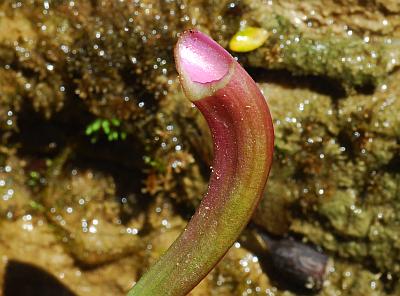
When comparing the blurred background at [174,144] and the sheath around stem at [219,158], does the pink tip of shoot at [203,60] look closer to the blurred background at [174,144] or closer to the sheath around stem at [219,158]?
the sheath around stem at [219,158]

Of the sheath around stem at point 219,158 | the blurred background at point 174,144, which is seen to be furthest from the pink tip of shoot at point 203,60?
the blurred background at point 174,144

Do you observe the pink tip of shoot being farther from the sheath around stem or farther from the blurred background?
the blurred background

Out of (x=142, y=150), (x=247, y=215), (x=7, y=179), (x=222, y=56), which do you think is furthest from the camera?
(x=7, y=179)

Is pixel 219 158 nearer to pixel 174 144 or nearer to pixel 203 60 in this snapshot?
pixel 203 60

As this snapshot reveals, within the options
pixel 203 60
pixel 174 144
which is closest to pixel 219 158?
pixel 203 60

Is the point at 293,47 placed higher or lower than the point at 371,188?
higher

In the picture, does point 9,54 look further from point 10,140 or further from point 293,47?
point 293,47

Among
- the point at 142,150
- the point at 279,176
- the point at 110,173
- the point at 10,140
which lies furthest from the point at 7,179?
the point at 279,176
